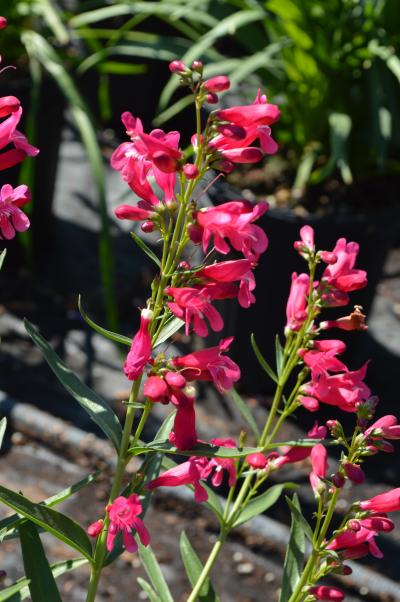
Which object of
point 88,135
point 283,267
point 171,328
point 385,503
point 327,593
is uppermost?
point 171,328

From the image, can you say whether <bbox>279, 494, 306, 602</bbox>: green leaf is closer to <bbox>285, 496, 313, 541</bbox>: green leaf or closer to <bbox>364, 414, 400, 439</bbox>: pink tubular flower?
<bbox>285, 496, 313, 541</bbox>: green leaf

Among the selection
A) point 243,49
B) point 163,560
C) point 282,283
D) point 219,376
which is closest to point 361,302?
point 282,283

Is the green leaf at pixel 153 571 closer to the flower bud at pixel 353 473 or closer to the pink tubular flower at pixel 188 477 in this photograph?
the pink tubular flower at pixel 188 477

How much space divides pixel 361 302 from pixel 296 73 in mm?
661

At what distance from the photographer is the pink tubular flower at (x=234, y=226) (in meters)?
0.88

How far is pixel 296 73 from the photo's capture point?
276 cm

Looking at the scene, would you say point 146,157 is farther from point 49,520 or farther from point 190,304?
point 49,520

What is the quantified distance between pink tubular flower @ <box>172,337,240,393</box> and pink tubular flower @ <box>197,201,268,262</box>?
0.29 feet

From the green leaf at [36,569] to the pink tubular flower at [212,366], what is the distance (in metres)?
0.22

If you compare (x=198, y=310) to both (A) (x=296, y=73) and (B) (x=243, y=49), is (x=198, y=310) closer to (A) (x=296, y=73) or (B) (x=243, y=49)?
(A) (x=296, y=73)

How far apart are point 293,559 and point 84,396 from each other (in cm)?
32

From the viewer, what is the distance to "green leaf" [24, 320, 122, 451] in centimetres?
99

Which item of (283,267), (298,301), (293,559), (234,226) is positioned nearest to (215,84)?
(234,226)

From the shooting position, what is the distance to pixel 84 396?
1.02 metres
